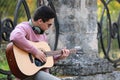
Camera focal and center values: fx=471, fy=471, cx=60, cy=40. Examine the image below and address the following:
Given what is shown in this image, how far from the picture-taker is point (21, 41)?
4.38m

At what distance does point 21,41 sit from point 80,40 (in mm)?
2099

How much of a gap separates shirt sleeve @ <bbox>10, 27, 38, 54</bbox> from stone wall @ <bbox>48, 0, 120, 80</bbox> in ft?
5.17

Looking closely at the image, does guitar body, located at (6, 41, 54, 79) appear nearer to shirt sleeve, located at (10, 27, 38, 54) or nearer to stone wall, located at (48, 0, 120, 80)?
shirt sleeve, located at (10, 27, 38, 54)

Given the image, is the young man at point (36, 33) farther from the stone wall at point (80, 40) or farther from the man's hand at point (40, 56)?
the stone wall at point (80, 40)

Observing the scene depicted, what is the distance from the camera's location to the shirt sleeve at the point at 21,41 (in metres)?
4.38

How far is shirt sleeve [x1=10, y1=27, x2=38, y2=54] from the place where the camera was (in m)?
4.38

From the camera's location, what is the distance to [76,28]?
6.35 meters

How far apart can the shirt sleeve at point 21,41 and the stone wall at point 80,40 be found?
5.17ft

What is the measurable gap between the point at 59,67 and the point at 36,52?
5.50ft

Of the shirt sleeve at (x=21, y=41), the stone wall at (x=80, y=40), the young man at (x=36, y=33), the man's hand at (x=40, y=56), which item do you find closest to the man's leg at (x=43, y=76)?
the young man at (x=36, y=33)

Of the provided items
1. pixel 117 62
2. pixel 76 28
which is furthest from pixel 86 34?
pixel 117 62

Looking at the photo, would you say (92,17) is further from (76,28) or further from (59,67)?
(59,67)

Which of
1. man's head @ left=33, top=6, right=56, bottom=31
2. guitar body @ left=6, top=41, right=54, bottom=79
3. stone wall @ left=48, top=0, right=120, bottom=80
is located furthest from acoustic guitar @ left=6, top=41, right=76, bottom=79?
stone wall @ left=48, top=0, right=120, bottom=80

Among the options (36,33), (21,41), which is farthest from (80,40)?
(21,41)
